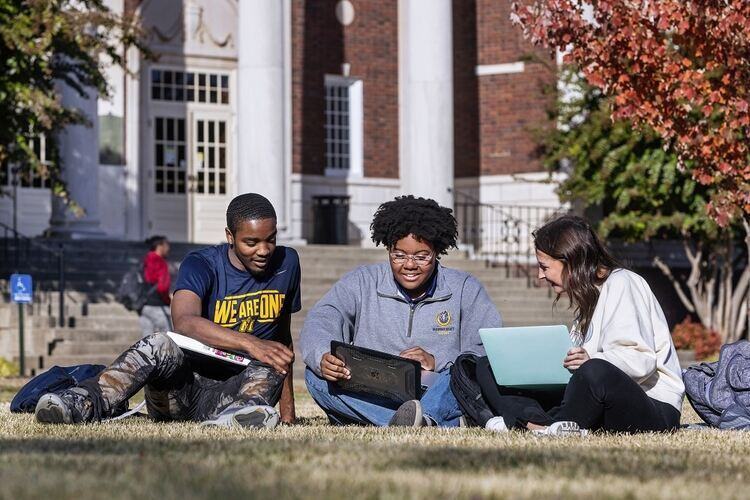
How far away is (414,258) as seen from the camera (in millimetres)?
8070

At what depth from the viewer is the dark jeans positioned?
23.2ft

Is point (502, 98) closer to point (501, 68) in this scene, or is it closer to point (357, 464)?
point (501, 68)

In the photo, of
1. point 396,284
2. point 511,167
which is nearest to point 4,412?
point 396,284

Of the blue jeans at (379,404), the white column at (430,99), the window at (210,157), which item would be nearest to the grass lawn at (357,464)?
the blue jeans at (379,404)

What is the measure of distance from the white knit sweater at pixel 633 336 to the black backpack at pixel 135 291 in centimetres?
1105

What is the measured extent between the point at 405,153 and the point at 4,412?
1740cm

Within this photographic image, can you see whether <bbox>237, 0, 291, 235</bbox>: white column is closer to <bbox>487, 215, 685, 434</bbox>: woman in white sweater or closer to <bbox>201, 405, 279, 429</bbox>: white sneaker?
<bbox>201, 405, 279, 429</bbox>: white sneaker

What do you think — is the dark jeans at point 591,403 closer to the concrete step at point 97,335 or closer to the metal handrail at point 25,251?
the concrete step at point 97,335

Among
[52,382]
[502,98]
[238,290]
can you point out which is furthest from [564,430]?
[502,98]

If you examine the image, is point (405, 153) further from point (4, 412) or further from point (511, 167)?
point (4, 412)

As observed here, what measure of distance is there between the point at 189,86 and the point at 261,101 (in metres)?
3.42

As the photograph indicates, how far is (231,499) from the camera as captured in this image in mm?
4523

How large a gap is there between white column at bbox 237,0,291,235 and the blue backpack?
14.6m

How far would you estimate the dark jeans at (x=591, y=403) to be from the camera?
7.07m
